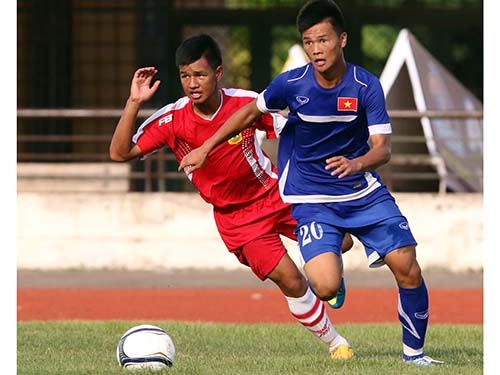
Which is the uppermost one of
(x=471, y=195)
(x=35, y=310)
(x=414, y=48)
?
(x=414, y=48)

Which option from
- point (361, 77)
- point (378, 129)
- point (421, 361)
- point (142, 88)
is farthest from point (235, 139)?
point (421, 361)

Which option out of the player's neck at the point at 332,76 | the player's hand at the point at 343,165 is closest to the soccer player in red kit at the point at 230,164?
the player's neck at the point at 332,76

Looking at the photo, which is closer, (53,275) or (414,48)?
(53,275)

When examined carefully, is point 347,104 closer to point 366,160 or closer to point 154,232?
point 366,160

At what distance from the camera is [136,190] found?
18266 millimetres

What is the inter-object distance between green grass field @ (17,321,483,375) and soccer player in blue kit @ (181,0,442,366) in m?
0.44

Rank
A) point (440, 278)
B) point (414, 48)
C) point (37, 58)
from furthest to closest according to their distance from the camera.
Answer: point (37, 58) → point (414, 48) → point (440, 278)

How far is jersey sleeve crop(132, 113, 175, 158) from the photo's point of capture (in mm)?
8133

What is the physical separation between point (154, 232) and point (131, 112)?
8132 mm

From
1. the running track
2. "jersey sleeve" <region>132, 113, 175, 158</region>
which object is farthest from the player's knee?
the running track

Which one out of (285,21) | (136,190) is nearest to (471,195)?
(136,190)

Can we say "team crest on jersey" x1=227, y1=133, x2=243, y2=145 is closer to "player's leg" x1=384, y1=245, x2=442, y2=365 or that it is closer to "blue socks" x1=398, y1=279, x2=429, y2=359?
"player's leg" x1=384, y1=245, x2=442, y2=365
